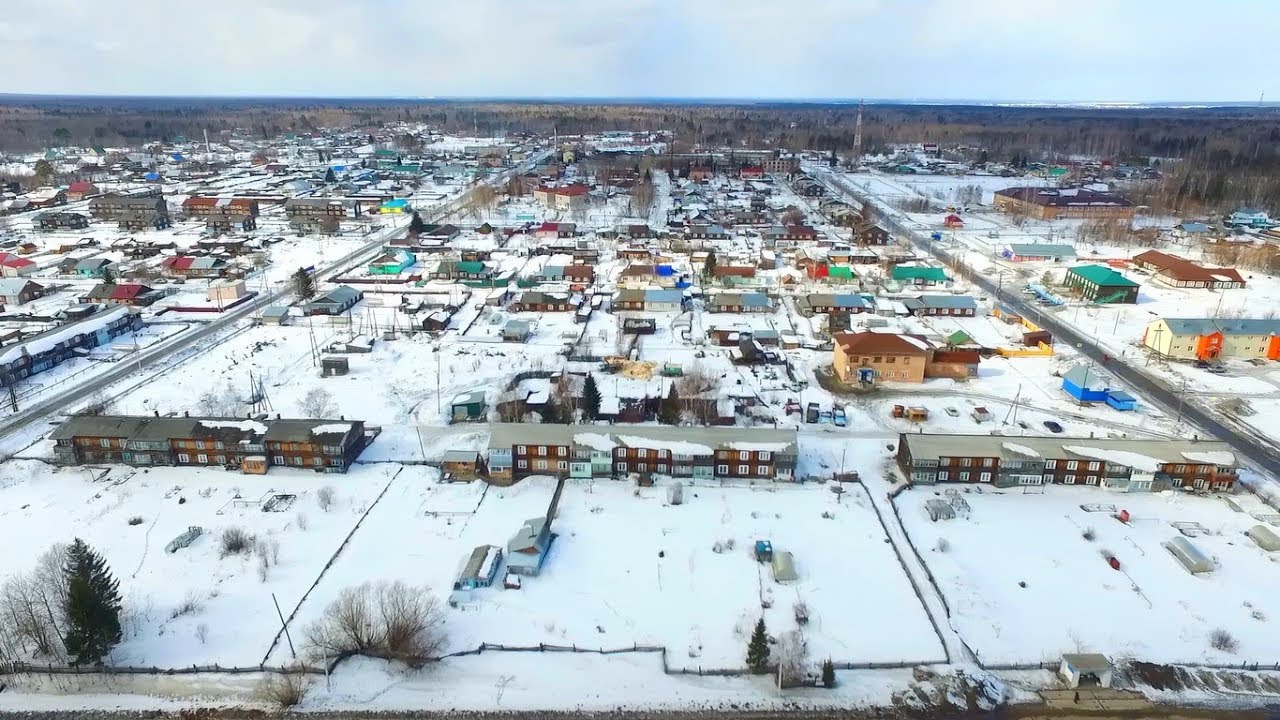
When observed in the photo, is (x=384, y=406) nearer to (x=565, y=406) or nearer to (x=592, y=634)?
(x=565, y=406)

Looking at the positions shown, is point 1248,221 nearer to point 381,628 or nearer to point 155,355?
point 381,628

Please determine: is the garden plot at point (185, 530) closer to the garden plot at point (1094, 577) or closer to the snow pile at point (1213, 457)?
the garden plot at point (1094, 577)

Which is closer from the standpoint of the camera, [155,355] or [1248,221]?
[155,355]

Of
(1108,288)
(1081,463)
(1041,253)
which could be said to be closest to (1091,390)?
(1081,463)

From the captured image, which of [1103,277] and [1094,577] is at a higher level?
[1103,277]

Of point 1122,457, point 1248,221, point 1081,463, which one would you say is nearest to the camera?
point 1122,457

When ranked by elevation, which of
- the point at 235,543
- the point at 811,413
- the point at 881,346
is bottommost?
the point at 235,543

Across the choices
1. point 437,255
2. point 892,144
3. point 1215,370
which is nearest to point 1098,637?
point 1215,370

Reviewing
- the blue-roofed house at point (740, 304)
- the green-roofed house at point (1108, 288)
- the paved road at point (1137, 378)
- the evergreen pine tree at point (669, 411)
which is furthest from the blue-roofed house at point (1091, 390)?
the evergreen pine tree at point (669, 411)
